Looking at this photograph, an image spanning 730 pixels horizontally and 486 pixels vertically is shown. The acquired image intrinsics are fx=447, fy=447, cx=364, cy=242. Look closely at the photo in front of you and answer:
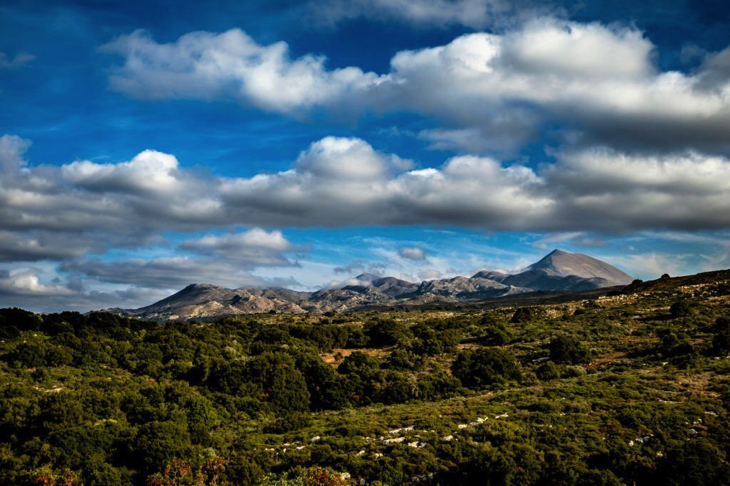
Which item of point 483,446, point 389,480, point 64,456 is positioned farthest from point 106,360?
point 483,446

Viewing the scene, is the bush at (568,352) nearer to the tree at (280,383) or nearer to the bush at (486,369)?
the bush at (486,369)

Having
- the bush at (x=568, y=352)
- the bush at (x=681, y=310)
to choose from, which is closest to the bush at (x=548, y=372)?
the bush at (x=568, y=352)

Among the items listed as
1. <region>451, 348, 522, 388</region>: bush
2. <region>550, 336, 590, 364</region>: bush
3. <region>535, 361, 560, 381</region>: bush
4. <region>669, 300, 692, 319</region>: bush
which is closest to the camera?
<region>535, 361, 560, 381</region>: bush

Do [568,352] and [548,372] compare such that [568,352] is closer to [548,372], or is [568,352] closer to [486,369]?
[548,372]

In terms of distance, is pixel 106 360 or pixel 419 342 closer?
pixel 106 360

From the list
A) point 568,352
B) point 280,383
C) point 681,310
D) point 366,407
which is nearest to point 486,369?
point 568,352

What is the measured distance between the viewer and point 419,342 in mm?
44156

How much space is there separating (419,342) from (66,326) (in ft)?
108

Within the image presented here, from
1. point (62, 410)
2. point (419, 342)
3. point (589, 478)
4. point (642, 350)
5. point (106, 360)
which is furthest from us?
point (419, 342)

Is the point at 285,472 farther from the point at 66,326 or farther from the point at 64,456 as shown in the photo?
the point at 66,326

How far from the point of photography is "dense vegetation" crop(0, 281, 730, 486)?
16.7 m

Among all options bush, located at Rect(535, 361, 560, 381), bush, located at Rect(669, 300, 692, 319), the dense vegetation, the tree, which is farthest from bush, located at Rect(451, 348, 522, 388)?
bush, located at Rect(669, 300, 692, 319)

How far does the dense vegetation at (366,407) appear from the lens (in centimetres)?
1666

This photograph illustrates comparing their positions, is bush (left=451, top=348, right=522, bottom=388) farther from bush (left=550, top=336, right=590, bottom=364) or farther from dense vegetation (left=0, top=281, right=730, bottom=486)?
bush (left=550, top=336, right=590, bottom=364)
